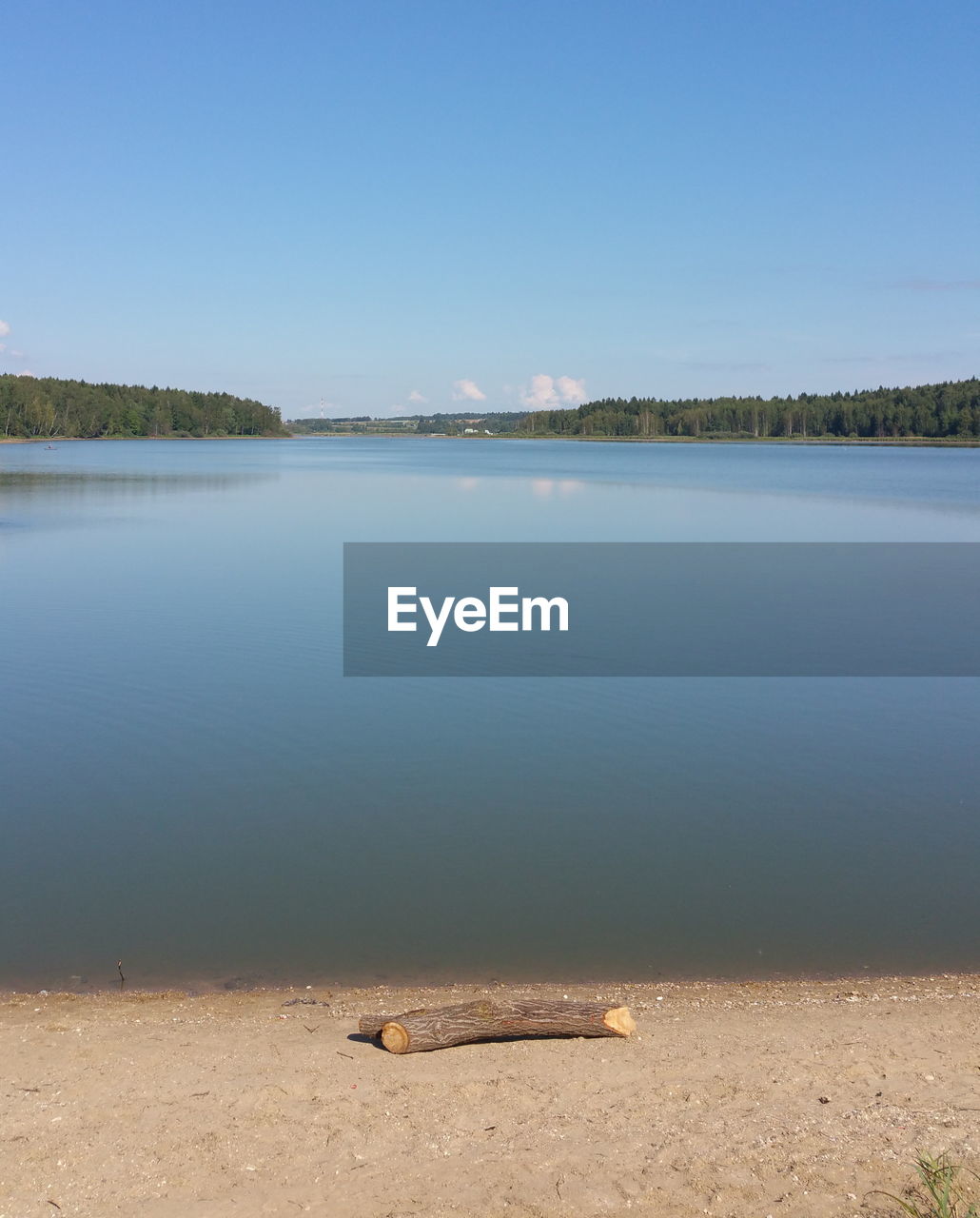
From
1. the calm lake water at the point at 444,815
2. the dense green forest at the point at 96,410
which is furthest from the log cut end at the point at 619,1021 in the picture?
the dense green forest at the point at 96,410

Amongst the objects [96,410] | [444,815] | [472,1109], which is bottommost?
[472,1109]

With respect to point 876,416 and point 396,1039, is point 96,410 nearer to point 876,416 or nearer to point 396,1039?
point 876,416

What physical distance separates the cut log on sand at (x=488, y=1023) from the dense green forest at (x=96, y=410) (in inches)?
5845

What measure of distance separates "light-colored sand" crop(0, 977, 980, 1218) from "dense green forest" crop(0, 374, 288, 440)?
148 m

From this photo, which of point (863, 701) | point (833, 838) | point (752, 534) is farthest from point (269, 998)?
point (752, 534)

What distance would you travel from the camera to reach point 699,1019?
7387 millimetres

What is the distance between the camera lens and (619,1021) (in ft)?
22.8

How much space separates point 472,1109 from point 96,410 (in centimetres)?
17011

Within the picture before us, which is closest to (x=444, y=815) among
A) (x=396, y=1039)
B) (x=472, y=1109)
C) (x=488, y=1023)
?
(x=488, y=1023)

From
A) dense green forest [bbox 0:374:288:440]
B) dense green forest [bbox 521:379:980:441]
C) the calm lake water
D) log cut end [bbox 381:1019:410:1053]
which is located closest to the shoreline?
the calm lake water

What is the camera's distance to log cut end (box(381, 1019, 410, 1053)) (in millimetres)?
6641

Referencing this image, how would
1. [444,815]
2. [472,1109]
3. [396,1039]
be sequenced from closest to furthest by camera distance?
[472,1109] < [396,1039] < [444,815]

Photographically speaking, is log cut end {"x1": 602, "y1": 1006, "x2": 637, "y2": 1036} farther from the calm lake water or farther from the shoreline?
the calm lake water

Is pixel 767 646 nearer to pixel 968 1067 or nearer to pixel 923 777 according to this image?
pixel 923 777
